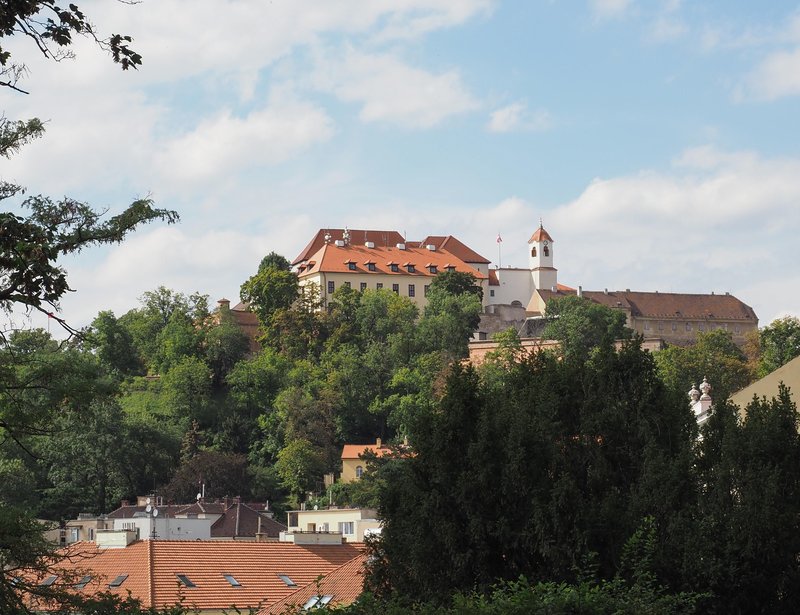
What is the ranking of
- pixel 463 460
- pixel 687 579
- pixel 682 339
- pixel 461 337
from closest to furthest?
pixel 687 579, pixel 463 460, pixel 461 337, pixel 682 339

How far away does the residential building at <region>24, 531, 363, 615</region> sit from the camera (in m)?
37.8

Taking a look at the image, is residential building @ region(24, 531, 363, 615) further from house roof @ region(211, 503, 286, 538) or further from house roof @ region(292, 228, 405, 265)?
house roof @ region(292, 228, 405, 265)

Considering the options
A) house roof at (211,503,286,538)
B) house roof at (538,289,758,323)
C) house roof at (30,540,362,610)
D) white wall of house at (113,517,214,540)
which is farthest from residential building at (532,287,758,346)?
house roof at (30,540,362,610)

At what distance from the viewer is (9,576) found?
725 inches

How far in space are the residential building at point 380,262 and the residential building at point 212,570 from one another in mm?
79167

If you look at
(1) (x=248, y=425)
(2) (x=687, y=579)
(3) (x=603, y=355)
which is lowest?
(2) (x=687, y=579)

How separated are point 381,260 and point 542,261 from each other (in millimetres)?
14162

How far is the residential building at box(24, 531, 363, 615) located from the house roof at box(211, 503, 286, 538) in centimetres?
3090

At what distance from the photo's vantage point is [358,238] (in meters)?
132

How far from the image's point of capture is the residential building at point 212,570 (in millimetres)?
37781

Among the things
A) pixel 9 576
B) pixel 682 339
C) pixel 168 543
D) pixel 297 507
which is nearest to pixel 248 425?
pixel 297 507

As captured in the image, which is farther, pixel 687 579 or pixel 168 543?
pixel 168 543

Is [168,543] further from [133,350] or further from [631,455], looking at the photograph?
[133,350]

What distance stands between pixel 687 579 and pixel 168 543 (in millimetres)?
17966
